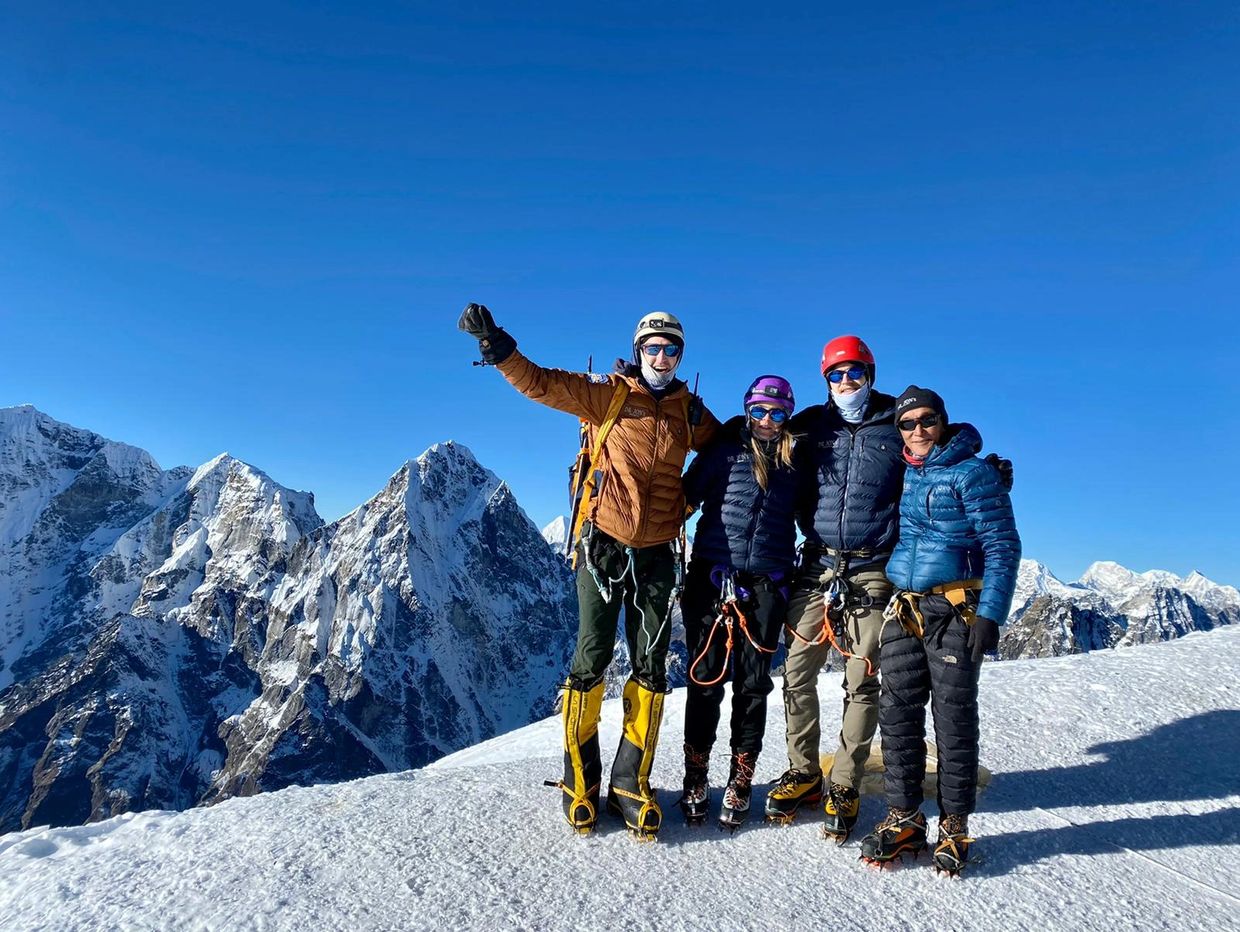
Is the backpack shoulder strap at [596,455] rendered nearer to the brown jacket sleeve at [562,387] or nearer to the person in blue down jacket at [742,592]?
the brown jacket sleeve at [562,387]

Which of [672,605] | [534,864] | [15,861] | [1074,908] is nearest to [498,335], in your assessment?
[672,605]

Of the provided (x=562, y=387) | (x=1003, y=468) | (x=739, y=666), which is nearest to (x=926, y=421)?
(x=1003, y=468)

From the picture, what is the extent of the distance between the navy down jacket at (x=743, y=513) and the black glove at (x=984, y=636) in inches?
60.9

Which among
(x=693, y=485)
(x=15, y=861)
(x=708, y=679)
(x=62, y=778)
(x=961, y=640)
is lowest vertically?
(x=62, y=778)

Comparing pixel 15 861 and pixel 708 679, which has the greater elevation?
pixel 708 679

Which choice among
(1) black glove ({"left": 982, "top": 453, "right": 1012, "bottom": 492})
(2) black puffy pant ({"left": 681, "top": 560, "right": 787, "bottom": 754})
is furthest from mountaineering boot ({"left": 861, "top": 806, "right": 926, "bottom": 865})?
(1) black glove ({"left": 982, "top": 453, "right": 1012, "bottom": 492})

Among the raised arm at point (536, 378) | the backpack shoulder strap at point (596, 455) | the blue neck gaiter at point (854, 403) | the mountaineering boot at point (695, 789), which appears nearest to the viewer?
the raised arm at point (536, 378)

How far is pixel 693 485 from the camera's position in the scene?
20.9 ft

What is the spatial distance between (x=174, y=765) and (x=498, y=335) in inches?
9576

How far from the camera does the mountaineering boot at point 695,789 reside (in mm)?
5770

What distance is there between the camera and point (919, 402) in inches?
215

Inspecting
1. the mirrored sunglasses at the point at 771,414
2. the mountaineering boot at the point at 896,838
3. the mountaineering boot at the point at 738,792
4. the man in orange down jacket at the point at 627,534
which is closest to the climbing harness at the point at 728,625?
the man in orange down jacket at the point at 627,534

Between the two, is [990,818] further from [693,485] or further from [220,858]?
[220,858]

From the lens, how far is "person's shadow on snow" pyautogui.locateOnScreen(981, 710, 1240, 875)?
5.73 metres
